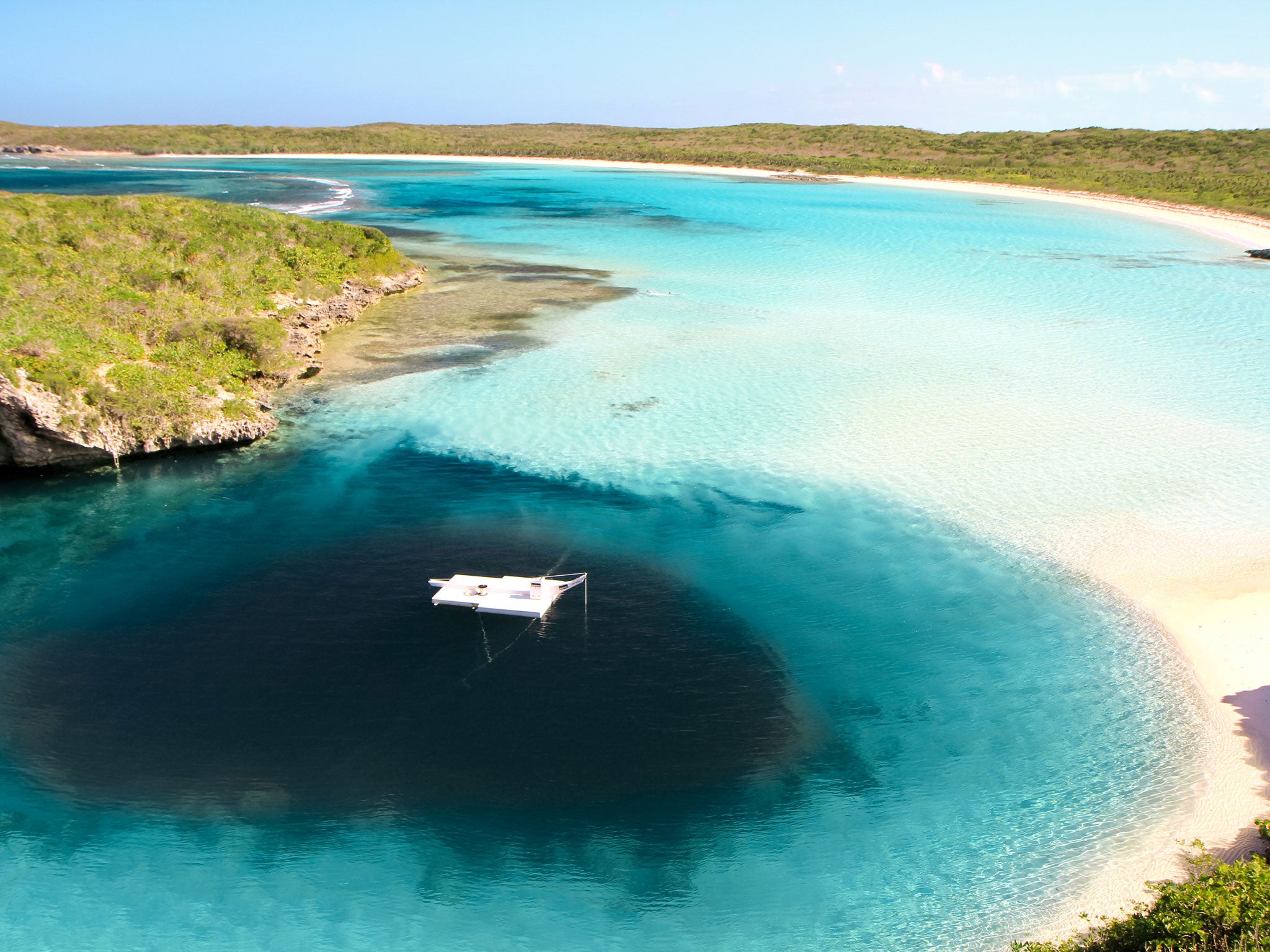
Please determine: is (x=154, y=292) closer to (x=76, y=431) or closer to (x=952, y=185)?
(x=76, y=431)

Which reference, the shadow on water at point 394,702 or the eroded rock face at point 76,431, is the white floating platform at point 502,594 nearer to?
the shadow on water at point 394,702

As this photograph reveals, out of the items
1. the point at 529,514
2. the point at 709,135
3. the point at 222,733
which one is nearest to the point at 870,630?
the point at 529,514

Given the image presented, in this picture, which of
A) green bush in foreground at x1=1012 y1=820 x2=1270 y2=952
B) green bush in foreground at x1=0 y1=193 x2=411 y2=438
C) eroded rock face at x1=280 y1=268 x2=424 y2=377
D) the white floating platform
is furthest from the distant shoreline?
green bush in foreground at x1=1012 y1=820 x2=1270 y2=952

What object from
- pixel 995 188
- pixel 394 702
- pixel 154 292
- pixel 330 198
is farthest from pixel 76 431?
pixel 995 188

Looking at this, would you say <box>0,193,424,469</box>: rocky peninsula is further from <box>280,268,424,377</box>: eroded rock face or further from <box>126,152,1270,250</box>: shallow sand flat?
<box>126,152,1270,250</box>: shallow sand flat

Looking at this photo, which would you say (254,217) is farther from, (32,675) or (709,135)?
(709,135)

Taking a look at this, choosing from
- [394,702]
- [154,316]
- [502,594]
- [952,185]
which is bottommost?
[394,702]

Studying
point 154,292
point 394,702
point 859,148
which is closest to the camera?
point 394,702

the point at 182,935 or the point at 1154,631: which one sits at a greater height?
the point at 1154,631
